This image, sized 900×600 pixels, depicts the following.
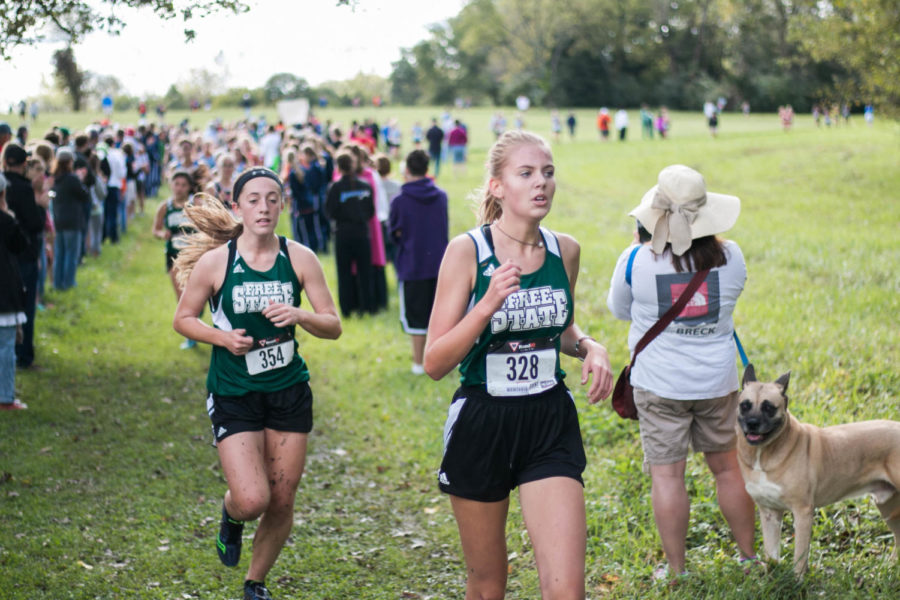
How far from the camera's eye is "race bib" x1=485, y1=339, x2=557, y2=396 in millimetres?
3982

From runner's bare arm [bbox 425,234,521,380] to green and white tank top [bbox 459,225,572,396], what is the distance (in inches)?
2.3

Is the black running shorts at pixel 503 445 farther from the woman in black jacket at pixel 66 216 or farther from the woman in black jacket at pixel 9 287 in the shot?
the woman in black jacket at pixel 66 216

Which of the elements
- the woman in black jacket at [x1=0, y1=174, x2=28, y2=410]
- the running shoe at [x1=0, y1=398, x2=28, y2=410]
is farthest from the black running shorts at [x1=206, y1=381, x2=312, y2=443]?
the running shoe at [x1=0, y1=398, x2=28, y2=410]

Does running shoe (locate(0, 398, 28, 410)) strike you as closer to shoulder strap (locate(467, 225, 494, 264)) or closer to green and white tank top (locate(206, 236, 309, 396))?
green and white tank top (locate(206, 236, 309, 396))

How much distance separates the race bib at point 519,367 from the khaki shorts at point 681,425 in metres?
1.22

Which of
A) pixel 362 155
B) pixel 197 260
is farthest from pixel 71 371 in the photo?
pixel 197 260

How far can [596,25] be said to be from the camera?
8719 cm

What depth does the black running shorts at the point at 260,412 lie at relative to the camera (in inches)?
199

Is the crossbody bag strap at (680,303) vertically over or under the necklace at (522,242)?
under

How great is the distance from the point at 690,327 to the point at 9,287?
22.6 feet

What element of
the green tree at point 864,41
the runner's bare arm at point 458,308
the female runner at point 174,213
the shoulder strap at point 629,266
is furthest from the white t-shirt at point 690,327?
the green tree at point 864,41

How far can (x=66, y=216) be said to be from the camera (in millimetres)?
14453

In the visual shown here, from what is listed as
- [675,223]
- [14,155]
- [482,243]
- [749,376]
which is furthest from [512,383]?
[14,155]

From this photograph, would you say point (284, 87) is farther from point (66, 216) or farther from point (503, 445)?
point (503, 445)
